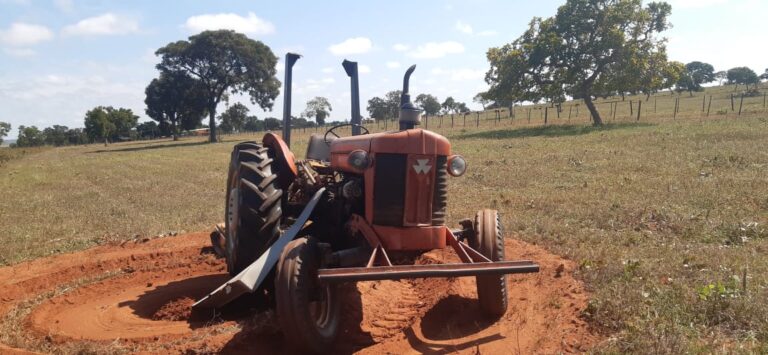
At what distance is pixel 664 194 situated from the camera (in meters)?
9.17

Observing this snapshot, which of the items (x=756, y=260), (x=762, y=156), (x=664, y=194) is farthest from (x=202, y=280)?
(x=762, y=156)

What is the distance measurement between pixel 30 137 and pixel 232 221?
82840mm

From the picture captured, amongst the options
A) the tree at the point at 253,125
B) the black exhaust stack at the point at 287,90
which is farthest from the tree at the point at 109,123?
the black exhaust stack at the point at 287,90

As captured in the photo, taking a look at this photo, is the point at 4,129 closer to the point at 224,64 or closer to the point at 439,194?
the point at 224,64

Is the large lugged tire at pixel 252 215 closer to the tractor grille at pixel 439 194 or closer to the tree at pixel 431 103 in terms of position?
the tractor grille at pixel 439 194

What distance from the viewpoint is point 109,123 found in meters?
64.7

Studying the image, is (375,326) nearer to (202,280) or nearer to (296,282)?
(296,282)

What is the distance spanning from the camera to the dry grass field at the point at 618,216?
4.00 m

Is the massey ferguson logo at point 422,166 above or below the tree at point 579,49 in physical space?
below

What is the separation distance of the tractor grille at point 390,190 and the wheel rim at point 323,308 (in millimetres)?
680

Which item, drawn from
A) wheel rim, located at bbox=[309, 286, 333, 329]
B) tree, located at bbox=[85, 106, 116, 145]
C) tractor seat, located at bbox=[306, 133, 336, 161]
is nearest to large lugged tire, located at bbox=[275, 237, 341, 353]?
wheel rim, located at bbox=[309, 286, 333, 329]

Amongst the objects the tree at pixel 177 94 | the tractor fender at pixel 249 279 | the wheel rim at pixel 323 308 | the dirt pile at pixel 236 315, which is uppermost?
the tree at pixel 177 94

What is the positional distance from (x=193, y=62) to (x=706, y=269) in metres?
42.8

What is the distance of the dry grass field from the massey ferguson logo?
5.37 feet
